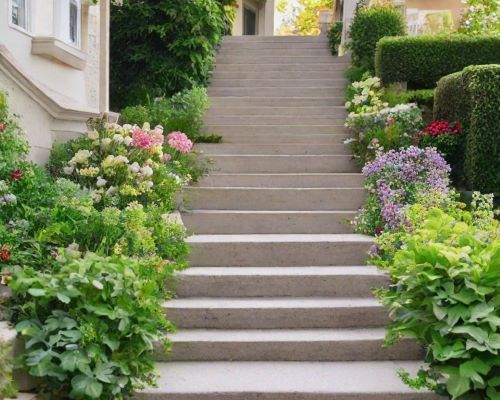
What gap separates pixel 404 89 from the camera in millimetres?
9883

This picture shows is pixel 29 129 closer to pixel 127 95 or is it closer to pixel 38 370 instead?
pixel 38 370

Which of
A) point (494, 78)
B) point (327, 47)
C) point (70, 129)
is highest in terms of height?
point (327, 47)

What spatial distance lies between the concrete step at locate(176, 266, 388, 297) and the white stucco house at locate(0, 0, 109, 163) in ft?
6.07

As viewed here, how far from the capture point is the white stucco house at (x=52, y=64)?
547 centimetres

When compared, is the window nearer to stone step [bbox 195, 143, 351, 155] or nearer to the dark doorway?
stone step [bbox 195, 143, 351, 155]

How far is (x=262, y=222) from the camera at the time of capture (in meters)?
6.05

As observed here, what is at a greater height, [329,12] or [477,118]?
[329,12]

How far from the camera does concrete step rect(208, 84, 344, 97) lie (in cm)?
1044

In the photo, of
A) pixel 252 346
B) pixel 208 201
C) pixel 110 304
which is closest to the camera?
pixel 110 304

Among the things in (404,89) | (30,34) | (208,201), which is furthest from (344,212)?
(404,89)

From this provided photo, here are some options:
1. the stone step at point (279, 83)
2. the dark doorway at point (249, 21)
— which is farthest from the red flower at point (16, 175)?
the dark doorway at point (249, 21)

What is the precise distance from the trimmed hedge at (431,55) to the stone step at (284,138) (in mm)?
1817

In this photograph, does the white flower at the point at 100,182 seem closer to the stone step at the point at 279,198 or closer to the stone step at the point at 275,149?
the stone step at the point at 279,198

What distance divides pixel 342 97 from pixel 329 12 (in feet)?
35.4
